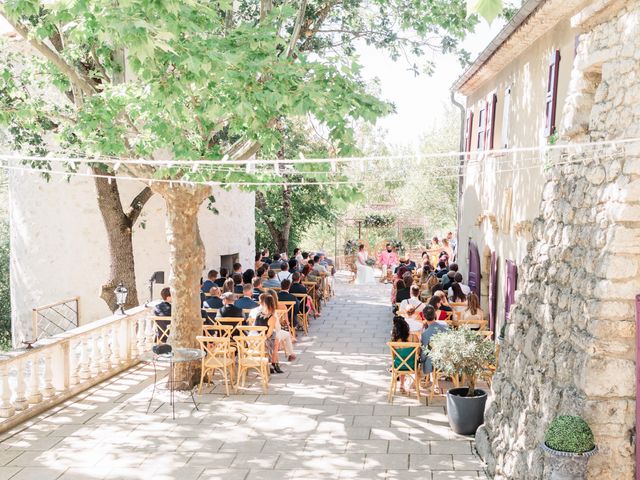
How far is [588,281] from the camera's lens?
5.53 m

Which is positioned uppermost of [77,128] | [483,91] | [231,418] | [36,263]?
[483,91]

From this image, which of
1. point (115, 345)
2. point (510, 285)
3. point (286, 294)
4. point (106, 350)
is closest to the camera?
point (510, 285)

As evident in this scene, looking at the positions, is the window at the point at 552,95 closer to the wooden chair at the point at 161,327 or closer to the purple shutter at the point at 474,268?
the purple shutter at the point at 474,268

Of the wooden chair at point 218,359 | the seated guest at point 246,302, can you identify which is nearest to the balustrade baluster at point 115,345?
the wooden chair at point 218,359

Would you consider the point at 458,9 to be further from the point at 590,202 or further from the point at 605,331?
the point at 605,331

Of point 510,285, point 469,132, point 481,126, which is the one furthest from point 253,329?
point 469,132

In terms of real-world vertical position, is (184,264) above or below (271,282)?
above

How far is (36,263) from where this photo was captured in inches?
663

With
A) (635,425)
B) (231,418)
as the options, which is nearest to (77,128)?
(231,418)

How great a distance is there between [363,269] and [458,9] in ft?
48.4

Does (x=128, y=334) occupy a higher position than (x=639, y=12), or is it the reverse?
(x=639, y=12)

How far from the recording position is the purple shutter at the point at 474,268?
49.5ft

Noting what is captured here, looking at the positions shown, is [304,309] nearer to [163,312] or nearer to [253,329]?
[163,312]

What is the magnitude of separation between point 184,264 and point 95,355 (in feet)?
7.61
